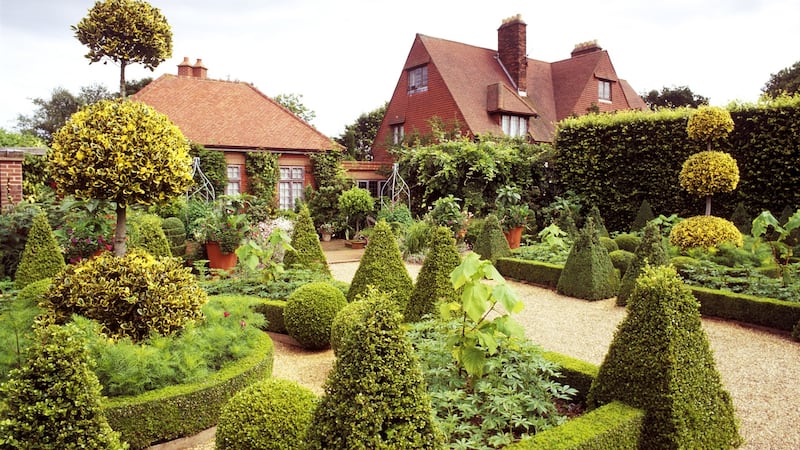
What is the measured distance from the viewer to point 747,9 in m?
7.69

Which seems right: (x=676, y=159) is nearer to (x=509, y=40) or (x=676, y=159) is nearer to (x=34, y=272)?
(x=509, y=40)

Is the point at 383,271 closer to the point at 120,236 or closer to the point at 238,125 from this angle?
the point at 120,236

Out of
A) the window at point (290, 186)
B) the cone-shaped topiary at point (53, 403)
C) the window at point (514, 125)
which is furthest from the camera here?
the window at point (514, 125)

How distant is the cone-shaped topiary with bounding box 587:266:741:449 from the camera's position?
363cm

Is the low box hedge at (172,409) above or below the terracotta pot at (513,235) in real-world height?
below

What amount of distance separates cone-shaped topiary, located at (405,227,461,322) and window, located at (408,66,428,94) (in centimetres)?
1844

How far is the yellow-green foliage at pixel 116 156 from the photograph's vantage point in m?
4.84

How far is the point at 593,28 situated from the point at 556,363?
2688 cm

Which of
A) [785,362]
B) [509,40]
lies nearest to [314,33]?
[785,362]

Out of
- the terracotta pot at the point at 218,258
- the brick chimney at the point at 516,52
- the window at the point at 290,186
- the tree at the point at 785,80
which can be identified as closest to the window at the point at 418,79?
the brick chimney at the point at 516,52

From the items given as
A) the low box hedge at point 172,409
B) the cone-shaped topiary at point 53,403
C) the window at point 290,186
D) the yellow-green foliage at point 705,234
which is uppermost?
the window at point 290,186

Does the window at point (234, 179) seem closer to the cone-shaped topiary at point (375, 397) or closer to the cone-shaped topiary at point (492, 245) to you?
the cone-shaped topiary at point (492, 245)

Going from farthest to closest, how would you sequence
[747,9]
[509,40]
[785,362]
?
1. [509,40]
2. [747,9]
3. [785,362]

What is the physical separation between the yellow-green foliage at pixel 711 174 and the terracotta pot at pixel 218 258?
385 inches
